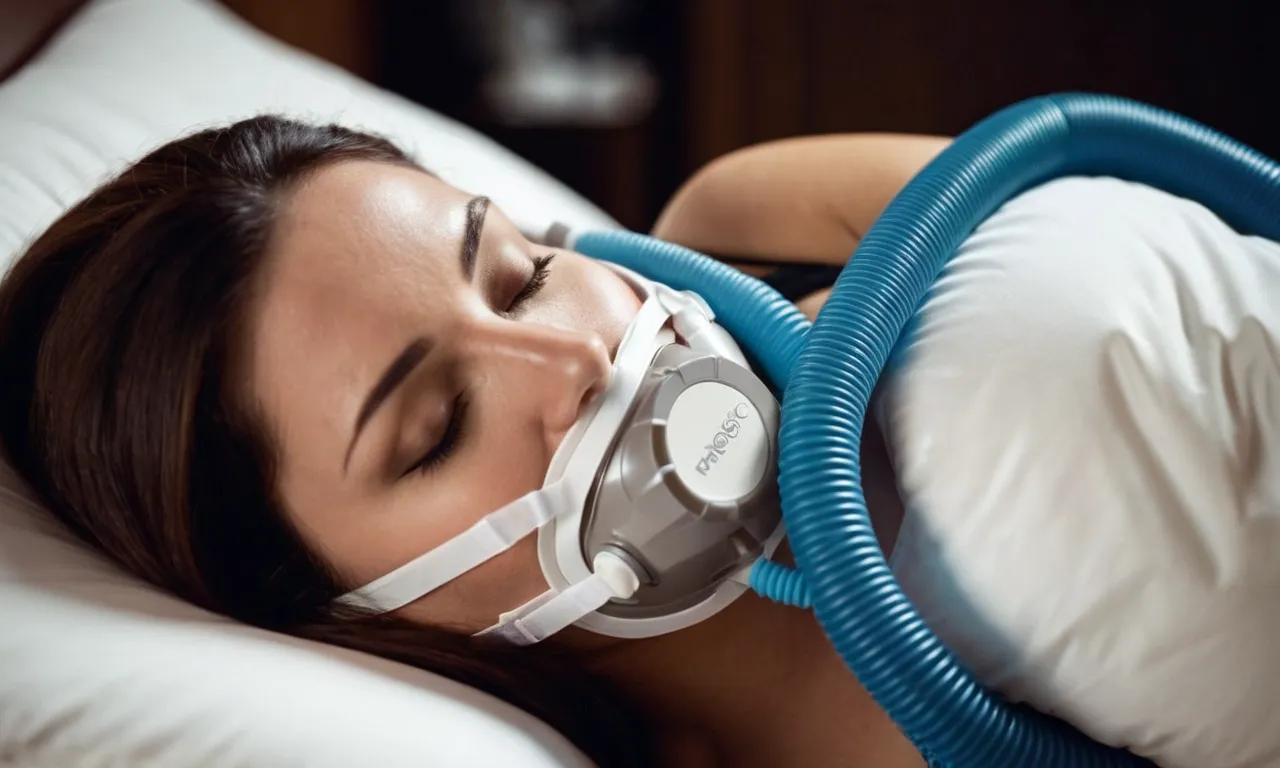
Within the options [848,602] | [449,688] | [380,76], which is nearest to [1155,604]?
[848,602]

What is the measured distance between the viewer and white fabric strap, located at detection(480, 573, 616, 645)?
796 millimetres

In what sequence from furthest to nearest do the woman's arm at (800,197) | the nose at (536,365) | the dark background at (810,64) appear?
the dark background at (810,64)
the woman's arm at (800,197)
the nose at (536,365)

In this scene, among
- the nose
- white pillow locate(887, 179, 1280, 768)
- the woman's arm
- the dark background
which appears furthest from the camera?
the dark background

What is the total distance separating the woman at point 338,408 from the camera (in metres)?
0.76

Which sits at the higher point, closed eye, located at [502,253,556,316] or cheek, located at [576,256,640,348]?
closed eye, located at [502,253,556,316]

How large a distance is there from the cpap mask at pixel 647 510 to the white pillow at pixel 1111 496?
0.11 metres

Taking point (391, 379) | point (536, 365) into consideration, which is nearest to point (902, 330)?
point (536, 365)

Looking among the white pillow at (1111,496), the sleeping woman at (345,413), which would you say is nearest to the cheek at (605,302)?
the sleeping woman at (345,413)

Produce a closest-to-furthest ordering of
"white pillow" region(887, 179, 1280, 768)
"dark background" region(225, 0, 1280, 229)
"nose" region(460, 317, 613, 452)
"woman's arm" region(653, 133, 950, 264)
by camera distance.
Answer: "white pillow" region(887, 179, 1280, 768), "nose" region(460, 317, 613, 452), "woman's arm" region(653, 133, 950, 264), "dark background" region(225, 0, 1280, 229)

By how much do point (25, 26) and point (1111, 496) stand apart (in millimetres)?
1242

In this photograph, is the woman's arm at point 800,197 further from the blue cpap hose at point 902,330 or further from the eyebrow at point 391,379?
the eyebrow at point 391,379

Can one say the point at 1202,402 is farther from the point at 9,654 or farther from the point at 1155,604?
the point at 9,654

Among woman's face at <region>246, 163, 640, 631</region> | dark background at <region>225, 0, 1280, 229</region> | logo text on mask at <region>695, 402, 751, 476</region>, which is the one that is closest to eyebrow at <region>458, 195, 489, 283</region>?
woman's face at <region>246, 163, 640, 631</region>

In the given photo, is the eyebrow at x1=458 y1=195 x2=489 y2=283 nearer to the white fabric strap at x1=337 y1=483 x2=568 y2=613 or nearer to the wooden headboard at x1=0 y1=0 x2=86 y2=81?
the white fabric strap at x1=337 y1=483 x2=568 y2=613
